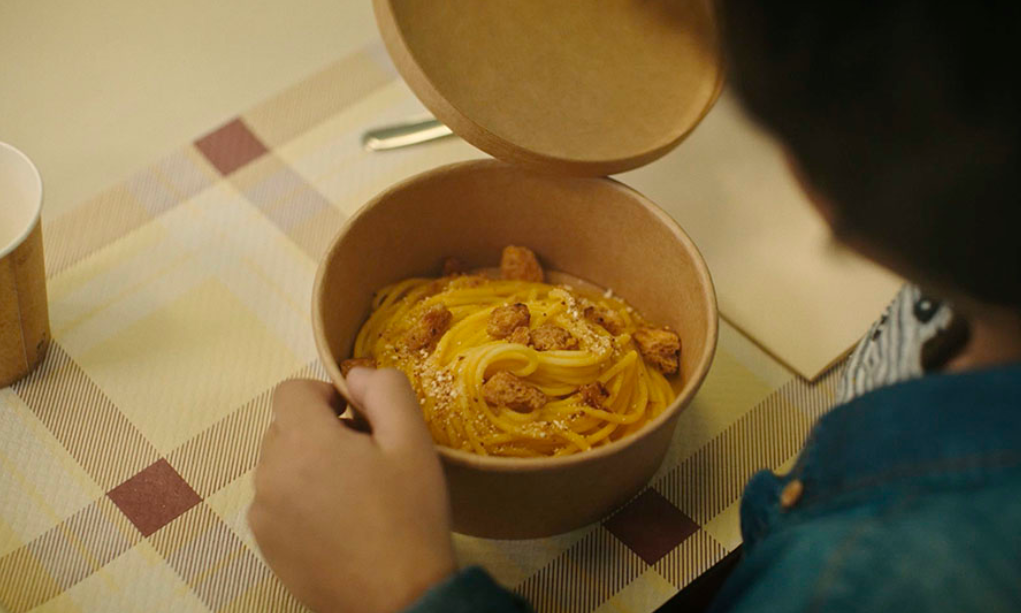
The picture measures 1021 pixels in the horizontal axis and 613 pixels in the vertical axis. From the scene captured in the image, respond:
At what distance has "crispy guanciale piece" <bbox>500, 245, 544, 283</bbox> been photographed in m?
1.04

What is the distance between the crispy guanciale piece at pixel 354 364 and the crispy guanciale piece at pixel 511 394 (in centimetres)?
12

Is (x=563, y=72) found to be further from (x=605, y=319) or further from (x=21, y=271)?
(x=21, y=271)

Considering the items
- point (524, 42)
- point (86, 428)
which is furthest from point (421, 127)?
point (86, 428)

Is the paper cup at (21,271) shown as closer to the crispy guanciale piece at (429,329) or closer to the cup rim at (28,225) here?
the cup rim at (28,225)

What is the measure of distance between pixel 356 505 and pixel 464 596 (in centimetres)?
11

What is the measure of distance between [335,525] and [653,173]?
28.2 inches

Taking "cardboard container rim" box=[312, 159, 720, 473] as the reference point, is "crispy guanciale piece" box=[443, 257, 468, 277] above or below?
below

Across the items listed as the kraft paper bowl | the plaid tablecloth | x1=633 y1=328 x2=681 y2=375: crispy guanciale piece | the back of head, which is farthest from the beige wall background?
the back of head

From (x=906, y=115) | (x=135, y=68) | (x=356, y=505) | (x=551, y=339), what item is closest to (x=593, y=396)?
(x=551, y=339)

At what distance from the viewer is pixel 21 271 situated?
867 millimetres

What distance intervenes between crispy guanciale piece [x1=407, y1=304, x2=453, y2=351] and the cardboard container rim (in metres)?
0.12

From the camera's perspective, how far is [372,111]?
4.08ft

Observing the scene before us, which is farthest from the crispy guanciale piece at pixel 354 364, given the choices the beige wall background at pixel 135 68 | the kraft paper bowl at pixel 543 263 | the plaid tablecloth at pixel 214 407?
the beige wall background at pixel 135 68

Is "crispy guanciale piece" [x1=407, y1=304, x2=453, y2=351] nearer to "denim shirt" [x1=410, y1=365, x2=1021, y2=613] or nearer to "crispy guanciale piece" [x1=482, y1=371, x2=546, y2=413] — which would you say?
"crispy guanciale piece" [x1=482, y1=371, x2=546, y2=413]
